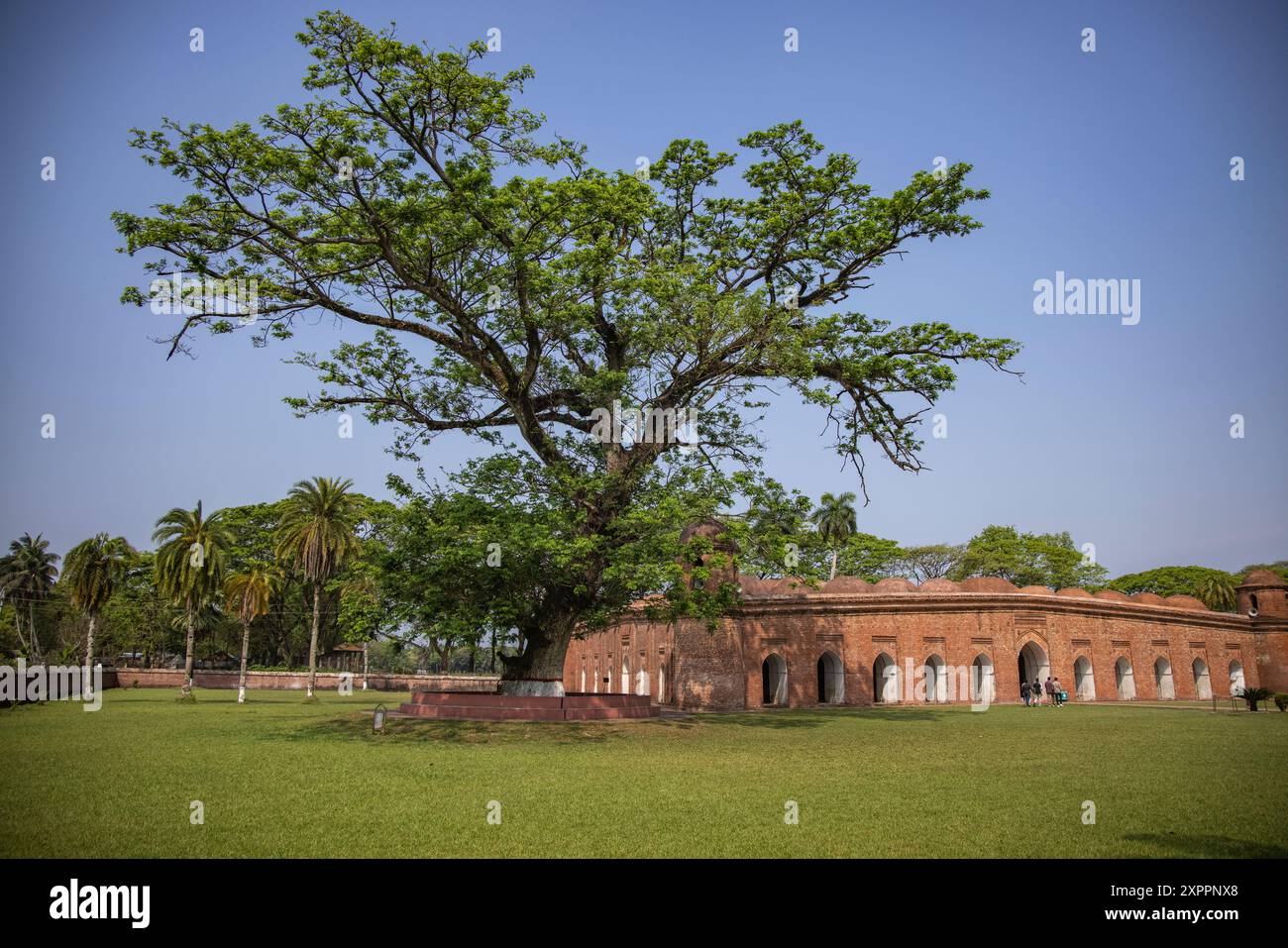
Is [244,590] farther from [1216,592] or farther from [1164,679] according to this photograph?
[1216,592]

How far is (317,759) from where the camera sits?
47.1ft

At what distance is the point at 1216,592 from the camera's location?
61.5 m

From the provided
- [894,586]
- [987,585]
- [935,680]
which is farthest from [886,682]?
[987,585]

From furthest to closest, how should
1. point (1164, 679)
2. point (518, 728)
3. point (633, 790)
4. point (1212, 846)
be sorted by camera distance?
point (1164, 679)
point (518, 728)
point (633, 790)
point (1212, 846)

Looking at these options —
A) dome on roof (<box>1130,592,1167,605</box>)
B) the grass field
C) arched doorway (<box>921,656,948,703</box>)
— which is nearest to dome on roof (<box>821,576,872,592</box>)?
arched doorway (<box>921,656,948,703</box>)

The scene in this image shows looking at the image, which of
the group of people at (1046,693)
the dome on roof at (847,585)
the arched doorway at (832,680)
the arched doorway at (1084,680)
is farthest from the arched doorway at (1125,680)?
the arched doorway at (832,680)

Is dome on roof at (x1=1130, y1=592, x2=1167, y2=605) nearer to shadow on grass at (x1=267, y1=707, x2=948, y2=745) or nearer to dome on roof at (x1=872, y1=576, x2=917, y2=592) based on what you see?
dome on roof at (x1=872, y1=576, x2=917, y2=592)

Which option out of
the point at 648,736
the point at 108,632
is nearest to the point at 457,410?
the point at 648,736

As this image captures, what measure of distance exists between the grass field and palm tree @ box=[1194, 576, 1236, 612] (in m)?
48.6

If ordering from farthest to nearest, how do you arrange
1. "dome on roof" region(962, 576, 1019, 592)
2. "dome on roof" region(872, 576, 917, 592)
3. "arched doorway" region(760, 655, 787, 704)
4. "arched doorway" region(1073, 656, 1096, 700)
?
"arched doorway" region(1073, 656, 1096, 700), "dome on roof" region(962, 576, 1019, 592), "dome on roof" region(872, 576, 917, 592), "arched doorway" region(760, 655, 787, 704)

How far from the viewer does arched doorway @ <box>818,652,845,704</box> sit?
3372 cm

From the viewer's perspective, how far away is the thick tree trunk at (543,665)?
22.2 m

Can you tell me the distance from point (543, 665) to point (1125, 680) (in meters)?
29.6

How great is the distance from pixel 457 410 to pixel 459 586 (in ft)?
16.3
